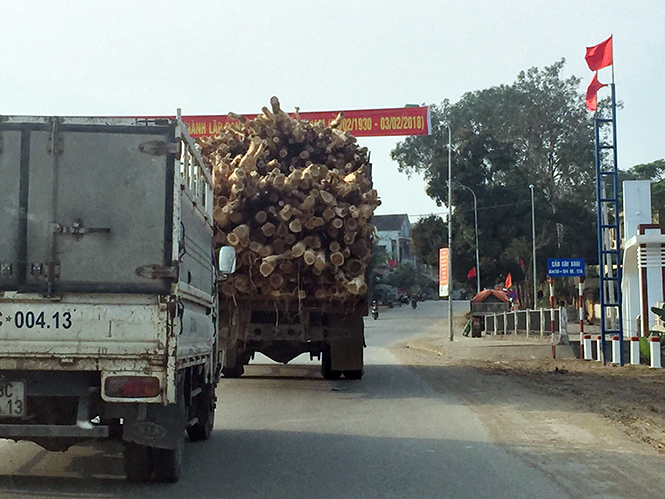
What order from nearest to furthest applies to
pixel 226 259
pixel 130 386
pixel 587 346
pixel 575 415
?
1. pixel 130 386
2. pixel 226 259
3. pixel 575 415
4. pixel 587 346

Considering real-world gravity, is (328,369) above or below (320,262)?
below

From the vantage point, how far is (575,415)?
11.0 meters

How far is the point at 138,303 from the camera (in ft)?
18.7

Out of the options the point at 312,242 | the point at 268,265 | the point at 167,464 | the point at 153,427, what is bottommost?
the point at 167,464

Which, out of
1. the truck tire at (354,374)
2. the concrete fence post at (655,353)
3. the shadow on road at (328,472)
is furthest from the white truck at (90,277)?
the concrete fence post at (655,353)

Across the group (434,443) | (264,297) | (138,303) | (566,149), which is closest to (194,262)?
(138,303)

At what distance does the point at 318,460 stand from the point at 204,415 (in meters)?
1.35

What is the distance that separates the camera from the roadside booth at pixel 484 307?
1519 inches

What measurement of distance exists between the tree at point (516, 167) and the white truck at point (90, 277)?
50.2 m

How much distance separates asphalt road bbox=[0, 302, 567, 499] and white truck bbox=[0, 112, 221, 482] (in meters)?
0.77

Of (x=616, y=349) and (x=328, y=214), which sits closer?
(x=328, y=214)

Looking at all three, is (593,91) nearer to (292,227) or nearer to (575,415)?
(292,227)

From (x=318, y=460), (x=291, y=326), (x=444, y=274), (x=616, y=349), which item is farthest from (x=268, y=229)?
(x=444, y=274)

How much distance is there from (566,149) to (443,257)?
32035mm
